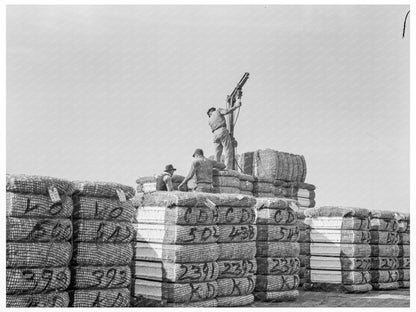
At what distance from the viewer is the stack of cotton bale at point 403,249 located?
1234 centimetres

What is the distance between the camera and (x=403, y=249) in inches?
495

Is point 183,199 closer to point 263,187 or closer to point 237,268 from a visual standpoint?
point 237,268

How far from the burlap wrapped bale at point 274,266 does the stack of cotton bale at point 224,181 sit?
8.05 feet

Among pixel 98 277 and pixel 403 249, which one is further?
pixel 403 249

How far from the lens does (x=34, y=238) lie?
5422 millimetres

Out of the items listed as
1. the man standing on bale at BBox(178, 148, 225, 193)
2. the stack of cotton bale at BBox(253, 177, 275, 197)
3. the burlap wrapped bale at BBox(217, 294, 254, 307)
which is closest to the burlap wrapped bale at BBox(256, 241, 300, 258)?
the burlap wrapped bale at BBox(217, 294, 254, 307)

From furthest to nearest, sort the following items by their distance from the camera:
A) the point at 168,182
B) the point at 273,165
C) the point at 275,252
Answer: the point at 273,165, the point at 168,182, the point at 275,252

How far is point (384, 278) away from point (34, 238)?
328 inches

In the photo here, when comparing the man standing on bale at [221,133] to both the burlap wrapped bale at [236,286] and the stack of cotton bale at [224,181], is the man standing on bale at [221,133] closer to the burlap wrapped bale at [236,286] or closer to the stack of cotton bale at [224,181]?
the stack of cotton bale at [224,181]

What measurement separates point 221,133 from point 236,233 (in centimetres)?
475

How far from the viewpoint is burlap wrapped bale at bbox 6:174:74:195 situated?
533 centimetres

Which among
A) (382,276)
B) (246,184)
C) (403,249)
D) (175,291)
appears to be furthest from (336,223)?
(175,291)

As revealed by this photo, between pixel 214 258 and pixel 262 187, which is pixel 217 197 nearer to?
pixel 214 258

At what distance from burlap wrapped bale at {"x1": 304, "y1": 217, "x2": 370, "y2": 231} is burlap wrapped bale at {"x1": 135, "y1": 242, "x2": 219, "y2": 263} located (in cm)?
360
